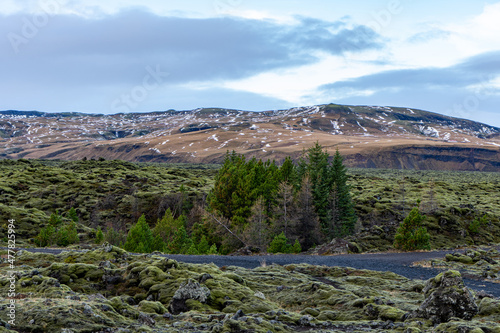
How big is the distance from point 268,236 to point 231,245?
4.87 metres

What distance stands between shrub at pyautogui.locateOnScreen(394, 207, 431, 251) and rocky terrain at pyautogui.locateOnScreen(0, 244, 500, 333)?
55.7 ft

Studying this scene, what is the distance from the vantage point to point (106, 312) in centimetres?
1231

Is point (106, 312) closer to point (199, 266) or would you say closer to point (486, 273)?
point (199, 266)

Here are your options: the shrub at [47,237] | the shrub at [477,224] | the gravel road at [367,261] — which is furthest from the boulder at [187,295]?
the shrub at [477,224]

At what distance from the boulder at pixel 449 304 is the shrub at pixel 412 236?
25.5 meters

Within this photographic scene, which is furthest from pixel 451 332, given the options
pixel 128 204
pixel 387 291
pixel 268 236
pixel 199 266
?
pixel 128 204

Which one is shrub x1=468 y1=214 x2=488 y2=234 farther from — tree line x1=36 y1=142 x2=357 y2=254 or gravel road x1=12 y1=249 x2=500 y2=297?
gravel road x1=12 y1=249 x2=500 y2=297

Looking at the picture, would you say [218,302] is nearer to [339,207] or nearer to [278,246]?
[278,246]

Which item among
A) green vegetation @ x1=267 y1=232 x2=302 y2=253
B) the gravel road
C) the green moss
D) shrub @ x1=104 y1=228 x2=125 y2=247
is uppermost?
the green moss

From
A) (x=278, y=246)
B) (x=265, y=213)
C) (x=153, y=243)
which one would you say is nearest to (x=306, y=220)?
(x=265, y=213)

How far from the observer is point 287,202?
53031 mm

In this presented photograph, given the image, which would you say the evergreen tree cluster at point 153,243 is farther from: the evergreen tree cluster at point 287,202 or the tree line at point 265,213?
the evergreen tree cluster at point 287,202

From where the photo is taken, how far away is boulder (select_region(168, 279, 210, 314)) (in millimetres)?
14812

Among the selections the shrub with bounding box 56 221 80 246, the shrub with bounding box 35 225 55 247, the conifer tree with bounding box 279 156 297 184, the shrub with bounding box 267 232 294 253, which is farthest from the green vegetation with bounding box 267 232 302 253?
the shrub with bounding box 35 225 55 247
